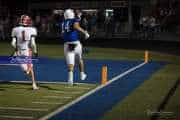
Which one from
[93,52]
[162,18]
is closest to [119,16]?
[162,18]

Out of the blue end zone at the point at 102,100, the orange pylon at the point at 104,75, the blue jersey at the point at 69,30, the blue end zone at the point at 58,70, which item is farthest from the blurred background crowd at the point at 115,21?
the blue jersey at the point at 69,30

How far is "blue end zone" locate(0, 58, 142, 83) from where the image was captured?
18.6 meters

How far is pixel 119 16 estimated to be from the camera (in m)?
55.1

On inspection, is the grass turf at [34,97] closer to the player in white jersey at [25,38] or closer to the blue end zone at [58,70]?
the player in white jersey at [25,38]

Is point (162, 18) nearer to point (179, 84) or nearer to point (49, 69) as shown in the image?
point (49, 69)

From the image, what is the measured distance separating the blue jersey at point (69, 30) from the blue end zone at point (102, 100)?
1.63 metres

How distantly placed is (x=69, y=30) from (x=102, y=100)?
3225 mm

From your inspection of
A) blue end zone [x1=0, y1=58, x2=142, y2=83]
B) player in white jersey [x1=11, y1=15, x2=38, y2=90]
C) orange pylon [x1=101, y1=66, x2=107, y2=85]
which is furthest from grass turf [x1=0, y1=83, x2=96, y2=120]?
blue end zone [x1=0, y1=58, x2=142, y2=83]

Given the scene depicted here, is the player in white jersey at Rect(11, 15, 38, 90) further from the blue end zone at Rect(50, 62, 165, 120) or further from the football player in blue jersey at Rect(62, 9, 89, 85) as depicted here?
the blue end zone at Rect(50, 62, 165, 120)

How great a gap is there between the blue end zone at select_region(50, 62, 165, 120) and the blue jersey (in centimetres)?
163

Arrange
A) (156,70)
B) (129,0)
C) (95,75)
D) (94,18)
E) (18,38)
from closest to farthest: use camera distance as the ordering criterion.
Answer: (18,38) < (95,75) < (156,70) < (94,18) < (129,0)

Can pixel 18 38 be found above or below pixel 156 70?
above

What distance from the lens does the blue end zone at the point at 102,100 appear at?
39.8 ft

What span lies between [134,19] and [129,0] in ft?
9.10
